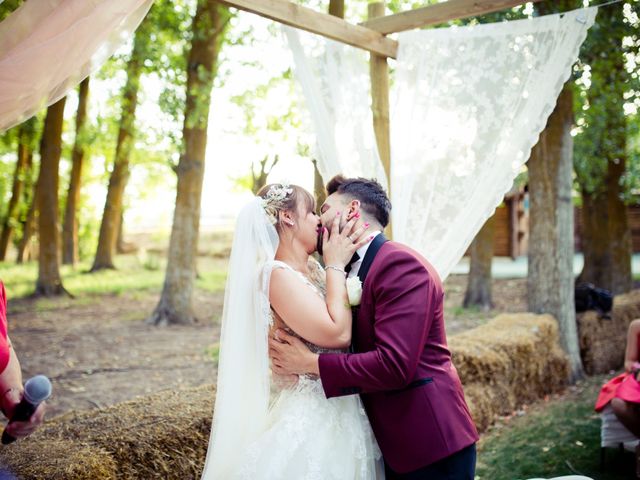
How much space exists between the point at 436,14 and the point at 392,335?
9.63 feet

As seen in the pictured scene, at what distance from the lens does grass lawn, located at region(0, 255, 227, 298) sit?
14625mm

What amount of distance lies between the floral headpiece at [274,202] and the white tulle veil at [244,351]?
3 centimetres

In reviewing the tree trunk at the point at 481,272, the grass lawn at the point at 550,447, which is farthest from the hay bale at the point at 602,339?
the tree trunk at the point at 481,272

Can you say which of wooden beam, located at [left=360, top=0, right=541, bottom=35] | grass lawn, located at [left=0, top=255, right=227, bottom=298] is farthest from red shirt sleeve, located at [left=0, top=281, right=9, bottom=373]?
grass lawn, located at [left=0, top=255, right=227, bottom=298]

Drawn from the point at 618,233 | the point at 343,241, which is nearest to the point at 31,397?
the point at 343,241

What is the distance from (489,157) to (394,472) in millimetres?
2592

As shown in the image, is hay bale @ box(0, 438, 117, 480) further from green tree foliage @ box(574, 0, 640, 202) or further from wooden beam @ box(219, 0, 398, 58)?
green tree foliage @ box(574, 0, 640, 202)

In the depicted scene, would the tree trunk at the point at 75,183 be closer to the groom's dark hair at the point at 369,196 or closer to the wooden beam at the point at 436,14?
the wooden beam at the point at 436,14

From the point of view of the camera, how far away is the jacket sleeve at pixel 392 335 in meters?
2.31

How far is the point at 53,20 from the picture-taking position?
2.76 m

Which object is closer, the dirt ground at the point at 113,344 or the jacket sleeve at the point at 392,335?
the jacket sleeve at the point at 392,335

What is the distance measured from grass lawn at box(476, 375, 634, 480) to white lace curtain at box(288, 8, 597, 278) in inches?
72.0

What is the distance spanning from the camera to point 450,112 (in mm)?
4508

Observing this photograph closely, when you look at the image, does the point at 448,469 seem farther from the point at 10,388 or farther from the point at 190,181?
the point at 190,181
